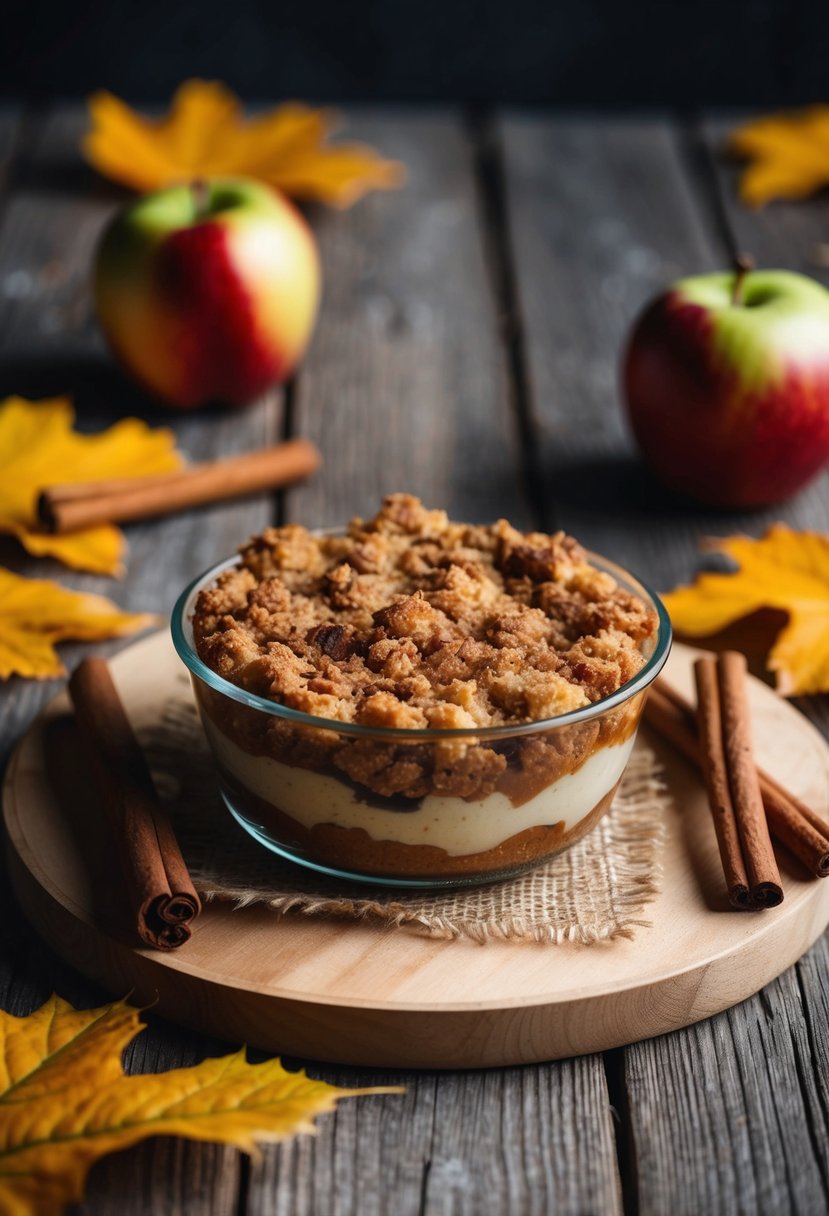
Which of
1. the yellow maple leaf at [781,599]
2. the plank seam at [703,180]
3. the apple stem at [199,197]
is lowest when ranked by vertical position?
the plank seam at [703,180]

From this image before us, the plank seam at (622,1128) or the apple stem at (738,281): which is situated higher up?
the apple stem at (738,281)

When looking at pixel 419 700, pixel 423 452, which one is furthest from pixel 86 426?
pixel 419 700

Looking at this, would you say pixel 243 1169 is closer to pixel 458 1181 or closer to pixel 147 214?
pixel 458 1181

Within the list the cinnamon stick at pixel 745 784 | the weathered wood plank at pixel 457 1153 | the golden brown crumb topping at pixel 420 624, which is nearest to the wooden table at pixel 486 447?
the weathered wood plank at pixel 457 1153

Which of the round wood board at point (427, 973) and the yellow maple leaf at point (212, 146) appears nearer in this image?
the round wood board at point (427, 973)

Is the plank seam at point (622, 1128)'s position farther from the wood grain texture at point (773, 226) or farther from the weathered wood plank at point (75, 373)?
the wood grain texture at point (773, 226)

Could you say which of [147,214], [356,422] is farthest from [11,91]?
[356,422]

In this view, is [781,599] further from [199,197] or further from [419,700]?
[199,197]

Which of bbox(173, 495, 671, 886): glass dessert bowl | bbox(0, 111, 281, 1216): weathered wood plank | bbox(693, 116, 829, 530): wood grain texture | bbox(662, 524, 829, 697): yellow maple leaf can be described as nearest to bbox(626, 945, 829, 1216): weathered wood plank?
bbox(173, 495, 671, 886): glass dessert bowl

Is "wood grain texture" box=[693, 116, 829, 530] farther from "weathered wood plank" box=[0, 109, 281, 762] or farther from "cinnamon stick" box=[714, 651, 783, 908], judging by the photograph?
"cinnamon stick" box=[714, 651, 783, 908]
